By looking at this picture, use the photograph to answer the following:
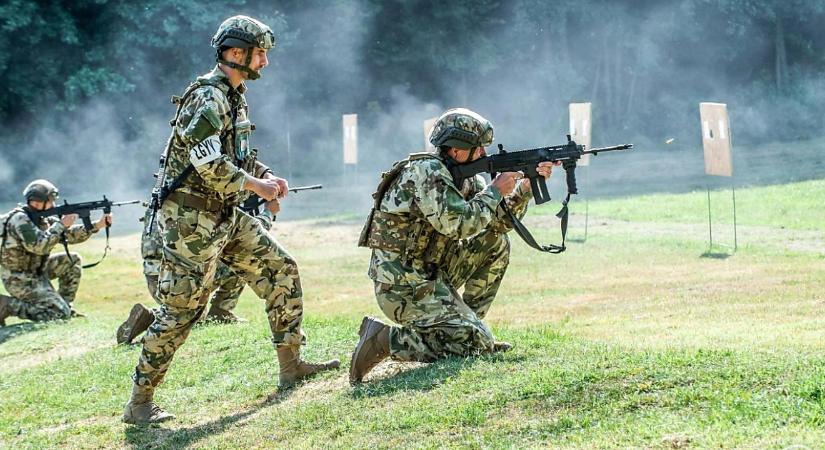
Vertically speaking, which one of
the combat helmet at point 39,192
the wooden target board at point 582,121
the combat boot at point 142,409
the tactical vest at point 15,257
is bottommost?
the combat boot at point 142,409

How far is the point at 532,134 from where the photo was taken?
35.9 metres

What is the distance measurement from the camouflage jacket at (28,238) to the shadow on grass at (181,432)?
6.43 meters

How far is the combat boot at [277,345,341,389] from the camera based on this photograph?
7.57 meters

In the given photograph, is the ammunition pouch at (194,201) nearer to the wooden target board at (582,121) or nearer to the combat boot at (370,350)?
the combat boot at (370,350)

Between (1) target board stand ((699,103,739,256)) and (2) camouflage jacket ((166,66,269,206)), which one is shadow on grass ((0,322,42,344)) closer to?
(2) camouflage jacket ((166,66,269,206))

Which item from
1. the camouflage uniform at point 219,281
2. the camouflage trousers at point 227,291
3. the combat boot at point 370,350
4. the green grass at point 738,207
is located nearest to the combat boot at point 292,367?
the combat boot at point 370,350

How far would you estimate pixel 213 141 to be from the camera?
268 inches

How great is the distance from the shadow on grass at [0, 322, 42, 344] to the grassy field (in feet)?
0.23

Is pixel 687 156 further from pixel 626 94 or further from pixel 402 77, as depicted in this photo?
pixel 402 77

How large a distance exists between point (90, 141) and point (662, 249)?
864 inches

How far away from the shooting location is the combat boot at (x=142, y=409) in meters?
7.26

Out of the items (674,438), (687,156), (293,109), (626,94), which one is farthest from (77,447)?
(626,94)

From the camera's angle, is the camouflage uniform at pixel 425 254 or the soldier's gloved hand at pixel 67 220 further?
the soldier's gloved hand at pixel 67 220

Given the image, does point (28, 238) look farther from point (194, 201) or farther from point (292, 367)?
point (194, 201)
